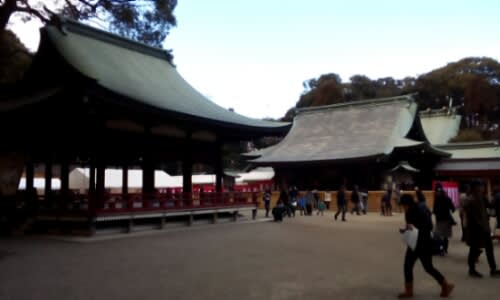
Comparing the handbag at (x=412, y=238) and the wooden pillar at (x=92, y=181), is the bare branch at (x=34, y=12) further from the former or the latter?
the handbag at (x=412, y=238)

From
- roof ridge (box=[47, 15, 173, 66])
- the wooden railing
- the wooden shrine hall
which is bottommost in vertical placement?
the wooden railing

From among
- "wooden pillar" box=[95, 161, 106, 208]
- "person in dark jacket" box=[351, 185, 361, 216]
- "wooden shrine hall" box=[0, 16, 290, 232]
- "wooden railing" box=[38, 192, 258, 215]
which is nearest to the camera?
"wooden shrine hall" box=[0, 16, 290, 232]

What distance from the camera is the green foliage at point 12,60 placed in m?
17.5

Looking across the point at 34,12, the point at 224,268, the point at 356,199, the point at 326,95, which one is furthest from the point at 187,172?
the point at 326,95

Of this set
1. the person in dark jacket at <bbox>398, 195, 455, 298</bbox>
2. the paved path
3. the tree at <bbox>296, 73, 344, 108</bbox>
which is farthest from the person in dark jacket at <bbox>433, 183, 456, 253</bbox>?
the tree at <bbox>296, 73, 344, 108</bbox>

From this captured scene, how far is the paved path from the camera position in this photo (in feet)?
23.2

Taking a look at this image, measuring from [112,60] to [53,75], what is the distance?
8.07 ft

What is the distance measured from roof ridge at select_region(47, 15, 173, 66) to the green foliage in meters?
1.91

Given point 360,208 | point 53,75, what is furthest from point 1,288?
point 360,208

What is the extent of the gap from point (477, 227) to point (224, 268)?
466 cm

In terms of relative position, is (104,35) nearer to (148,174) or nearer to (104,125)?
(104,125)

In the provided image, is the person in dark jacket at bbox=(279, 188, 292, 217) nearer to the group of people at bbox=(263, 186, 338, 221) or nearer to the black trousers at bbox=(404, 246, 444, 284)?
the group of people at bbox=(263, 186, 338, 221)

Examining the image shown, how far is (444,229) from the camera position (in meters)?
10.5

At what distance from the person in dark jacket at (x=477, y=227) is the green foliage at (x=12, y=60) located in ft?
53.4
